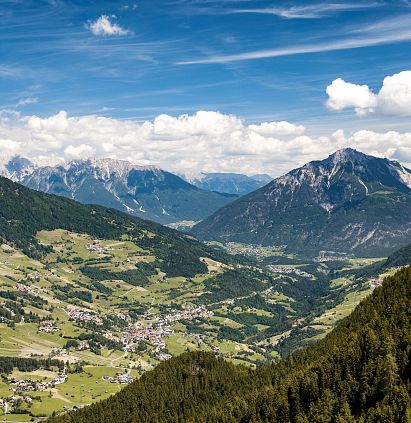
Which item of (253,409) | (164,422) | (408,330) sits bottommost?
(164,422)

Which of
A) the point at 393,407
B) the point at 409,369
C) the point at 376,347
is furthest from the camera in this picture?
the point at 376,347

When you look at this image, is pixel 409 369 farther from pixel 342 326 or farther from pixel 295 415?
pixel 342 326

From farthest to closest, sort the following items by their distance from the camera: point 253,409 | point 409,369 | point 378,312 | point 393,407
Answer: point 378,312 < point 253,409 < point 409,369 < point 393,407

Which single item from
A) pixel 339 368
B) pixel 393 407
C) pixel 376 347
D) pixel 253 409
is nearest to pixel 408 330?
pixel 376 347

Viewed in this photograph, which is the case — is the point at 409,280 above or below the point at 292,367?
above

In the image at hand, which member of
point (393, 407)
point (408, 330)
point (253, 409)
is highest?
point (408, 330)

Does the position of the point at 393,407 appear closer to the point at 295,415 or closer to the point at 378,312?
the point at 295,415

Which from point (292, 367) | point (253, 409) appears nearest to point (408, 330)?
point (253, 409)

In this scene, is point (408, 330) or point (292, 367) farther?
point (292, 367)

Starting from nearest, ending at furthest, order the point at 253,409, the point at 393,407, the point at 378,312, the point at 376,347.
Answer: the point at 393,407 → the point at 376,347 → the point at 253,409 → the point at 378,312
